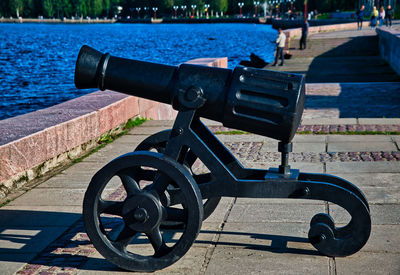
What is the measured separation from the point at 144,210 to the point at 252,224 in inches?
44.6

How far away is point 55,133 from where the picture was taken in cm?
634

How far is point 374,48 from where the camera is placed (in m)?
31.0

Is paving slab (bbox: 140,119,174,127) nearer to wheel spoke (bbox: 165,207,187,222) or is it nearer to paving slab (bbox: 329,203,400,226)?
paving slab (bbox: 329,203,400,226)

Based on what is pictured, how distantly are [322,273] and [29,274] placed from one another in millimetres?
1791

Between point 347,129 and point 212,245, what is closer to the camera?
point 212,245

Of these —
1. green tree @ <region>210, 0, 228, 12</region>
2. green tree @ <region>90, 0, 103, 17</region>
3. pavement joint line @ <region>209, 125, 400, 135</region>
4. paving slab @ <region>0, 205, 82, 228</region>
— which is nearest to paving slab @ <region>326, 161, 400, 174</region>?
pavement joint line @ <region>209, 125, 400, 135</region>

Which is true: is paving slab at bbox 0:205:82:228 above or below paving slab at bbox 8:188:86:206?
above

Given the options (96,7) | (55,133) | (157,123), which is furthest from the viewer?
(96,7)

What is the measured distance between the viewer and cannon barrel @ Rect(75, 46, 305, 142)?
358 cm

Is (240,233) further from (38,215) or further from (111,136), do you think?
(111,136)

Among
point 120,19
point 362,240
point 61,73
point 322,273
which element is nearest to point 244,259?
point 322,273

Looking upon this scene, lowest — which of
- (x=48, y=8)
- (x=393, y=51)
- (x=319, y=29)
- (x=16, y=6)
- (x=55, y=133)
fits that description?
(x=319, y=29)

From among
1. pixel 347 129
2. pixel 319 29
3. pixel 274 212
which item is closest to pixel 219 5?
pixel 319 29

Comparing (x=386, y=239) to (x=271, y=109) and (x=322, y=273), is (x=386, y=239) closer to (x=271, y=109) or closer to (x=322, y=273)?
(x=322, y=273)
